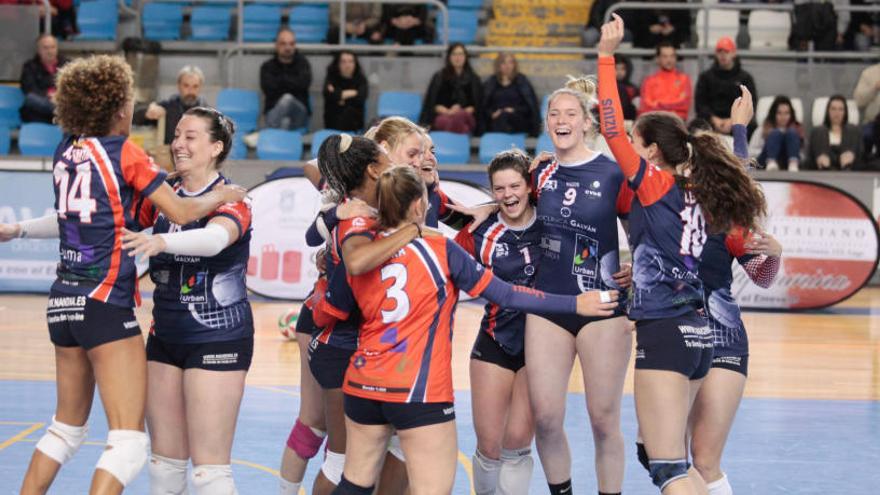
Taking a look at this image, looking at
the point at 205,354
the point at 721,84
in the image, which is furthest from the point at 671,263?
the point at 721,84

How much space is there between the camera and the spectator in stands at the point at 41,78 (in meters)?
14.5

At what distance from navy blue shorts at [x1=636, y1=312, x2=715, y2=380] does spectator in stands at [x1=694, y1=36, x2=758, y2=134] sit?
9.13 m

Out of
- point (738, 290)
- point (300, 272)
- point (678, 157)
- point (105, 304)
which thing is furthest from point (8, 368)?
point (738, 290)

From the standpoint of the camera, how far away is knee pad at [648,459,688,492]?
493 centimetres

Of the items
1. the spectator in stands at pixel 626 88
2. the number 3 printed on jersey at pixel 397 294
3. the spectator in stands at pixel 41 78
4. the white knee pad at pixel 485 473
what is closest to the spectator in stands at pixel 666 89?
the spectator in stands at pixel 626 88

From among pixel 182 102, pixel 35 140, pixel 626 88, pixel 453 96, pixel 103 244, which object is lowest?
pixel 35 140

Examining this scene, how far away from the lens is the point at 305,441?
5648 mm

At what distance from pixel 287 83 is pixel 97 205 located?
386 inches

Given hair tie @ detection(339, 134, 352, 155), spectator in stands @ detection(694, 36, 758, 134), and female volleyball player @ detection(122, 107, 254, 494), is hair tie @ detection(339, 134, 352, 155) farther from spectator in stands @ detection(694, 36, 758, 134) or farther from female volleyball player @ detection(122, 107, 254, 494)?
spectator in stands @ detection(694, 36, 758, 134)

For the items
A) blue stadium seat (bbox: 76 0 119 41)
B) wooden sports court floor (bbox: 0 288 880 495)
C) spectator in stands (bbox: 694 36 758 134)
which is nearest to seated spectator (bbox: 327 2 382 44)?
blue stadium seat (bbox: 76 0 119 41)

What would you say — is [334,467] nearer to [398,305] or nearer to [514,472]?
[514,472]

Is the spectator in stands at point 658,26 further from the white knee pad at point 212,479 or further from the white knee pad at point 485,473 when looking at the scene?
the white knee pad at point 212,479

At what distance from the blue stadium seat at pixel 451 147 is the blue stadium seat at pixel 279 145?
1.63 meters

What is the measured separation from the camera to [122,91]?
4969mm
